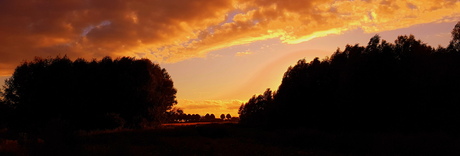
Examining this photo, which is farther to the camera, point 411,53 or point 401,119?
point 411,53

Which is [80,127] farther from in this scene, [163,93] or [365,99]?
[365,99]

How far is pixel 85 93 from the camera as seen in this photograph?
47625mm

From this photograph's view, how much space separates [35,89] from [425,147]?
149 feet

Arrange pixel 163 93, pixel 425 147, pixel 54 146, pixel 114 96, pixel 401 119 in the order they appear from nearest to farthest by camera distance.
Result: pixel 54 146
pixel 425 147
pixel 401 119
pixel 114 96
pixel 163 93

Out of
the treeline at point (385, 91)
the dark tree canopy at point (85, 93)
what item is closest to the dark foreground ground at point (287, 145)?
the treeline at point (385, 91)

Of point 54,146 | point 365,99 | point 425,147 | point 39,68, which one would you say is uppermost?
point 39,68

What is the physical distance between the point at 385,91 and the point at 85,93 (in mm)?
37638

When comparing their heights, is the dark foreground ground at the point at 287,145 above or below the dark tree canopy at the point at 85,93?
below

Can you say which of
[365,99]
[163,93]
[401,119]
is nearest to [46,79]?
[163,93]

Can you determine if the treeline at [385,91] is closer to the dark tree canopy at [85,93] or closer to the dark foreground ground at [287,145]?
the dark foreground ground at [287,145]

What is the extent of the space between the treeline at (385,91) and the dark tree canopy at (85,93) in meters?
20.1

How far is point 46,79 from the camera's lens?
47.1 meters

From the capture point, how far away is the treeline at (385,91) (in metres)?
31.3

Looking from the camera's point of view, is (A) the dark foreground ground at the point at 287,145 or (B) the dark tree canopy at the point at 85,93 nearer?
(A) the dark foreground ground at the point at 287,145
